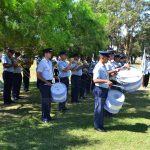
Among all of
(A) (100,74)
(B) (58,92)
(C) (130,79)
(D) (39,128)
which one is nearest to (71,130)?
(D) (39,128)

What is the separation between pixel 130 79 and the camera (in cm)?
982

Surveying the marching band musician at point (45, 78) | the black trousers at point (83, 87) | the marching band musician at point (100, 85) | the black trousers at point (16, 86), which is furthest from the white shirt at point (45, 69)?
the black trousers at point (83, 87)

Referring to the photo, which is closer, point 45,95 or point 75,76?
point 45,95

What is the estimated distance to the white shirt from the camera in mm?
9469

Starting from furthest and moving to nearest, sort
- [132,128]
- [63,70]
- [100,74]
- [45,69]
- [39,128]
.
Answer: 1. [63,70]
2. [45,69]
3. [132,128]
4. [39,128]
5. [100,74]

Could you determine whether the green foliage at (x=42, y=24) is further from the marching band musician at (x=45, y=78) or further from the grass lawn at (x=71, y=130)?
the grass lawn at (x=71, y=130)

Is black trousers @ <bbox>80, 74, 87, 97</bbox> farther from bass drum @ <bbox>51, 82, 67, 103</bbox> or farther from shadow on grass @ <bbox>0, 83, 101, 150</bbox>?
bass drum @ <bbox>51, 82, 67, 103</bbox>

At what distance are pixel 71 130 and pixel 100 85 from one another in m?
1.28

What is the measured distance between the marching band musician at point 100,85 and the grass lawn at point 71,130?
282mm

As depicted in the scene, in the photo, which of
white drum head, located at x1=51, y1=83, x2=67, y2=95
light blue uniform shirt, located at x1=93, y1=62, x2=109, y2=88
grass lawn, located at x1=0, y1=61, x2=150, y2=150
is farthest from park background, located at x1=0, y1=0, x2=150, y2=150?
light blue uniform shirt, located at x1=93, y1=62, x2=109, y2=88

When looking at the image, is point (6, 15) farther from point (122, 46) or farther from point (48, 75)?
point (122, 46)

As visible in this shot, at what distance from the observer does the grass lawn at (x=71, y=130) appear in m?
7.78

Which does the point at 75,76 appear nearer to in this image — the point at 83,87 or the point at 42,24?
the point at 83,87

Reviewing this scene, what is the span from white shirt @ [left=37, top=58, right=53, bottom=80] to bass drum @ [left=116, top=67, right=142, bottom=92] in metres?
1.88
